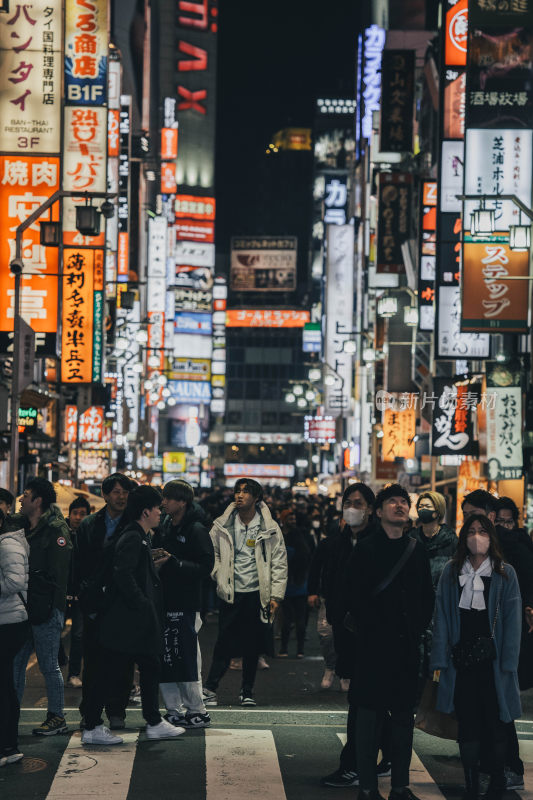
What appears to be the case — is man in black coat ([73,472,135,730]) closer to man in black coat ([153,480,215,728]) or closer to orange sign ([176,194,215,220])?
man in black coat ([153,480,215,728])

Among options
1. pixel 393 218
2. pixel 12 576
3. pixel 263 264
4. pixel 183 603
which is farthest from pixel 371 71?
pixel 263 264

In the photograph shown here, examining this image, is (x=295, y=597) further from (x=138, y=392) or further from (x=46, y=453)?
(x=138, y=392)

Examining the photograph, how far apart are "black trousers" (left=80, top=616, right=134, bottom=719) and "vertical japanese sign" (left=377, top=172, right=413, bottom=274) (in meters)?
37.0

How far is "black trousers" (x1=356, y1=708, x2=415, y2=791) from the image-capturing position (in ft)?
23.8

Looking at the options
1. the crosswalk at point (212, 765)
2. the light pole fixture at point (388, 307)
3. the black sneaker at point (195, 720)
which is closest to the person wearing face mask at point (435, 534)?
the crosswalk at point (212, 765)

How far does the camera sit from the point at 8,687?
845 cm

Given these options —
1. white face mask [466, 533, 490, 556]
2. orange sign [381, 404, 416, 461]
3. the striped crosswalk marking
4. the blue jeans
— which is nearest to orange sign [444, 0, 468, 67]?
orange sign [381, 404, 416, 461]

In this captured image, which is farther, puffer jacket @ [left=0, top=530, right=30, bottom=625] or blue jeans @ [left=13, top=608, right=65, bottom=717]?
blue jeans @ [left=13, top=608, right=65, bottom=717]

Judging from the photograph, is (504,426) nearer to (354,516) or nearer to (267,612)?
(267,612)

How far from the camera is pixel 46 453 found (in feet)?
125

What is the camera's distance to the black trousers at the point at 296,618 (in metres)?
15.8

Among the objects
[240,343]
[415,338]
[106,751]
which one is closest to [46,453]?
[415,338]

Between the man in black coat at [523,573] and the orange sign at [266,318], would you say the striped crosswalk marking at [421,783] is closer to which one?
the man in black coat at [523,573]

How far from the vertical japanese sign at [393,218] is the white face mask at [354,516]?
36.5 meters
